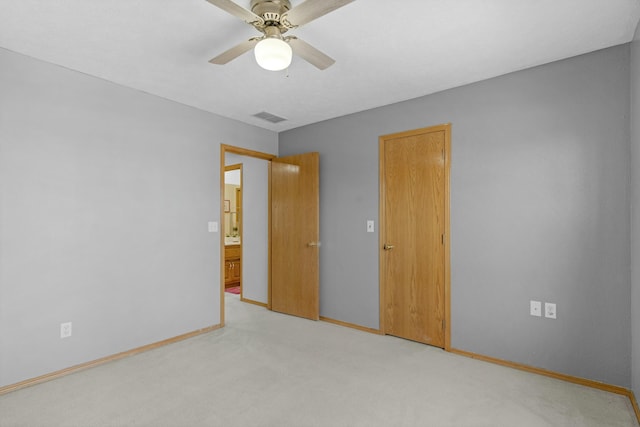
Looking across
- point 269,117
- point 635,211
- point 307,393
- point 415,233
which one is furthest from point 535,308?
point 269,117

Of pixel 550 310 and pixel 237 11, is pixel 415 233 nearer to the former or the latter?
pixel 550 310

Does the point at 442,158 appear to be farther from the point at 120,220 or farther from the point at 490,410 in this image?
the point at 120,220

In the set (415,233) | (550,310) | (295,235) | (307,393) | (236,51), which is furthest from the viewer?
(295,235)

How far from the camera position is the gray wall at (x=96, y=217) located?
2506mm

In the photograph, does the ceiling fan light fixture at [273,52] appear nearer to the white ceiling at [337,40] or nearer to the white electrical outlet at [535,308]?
the white ceiling at [337,40]

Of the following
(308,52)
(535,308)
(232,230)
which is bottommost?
(535,308)

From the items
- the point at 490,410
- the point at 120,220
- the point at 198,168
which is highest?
the point at 198,168

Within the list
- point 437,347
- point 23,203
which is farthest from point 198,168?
point 437,347

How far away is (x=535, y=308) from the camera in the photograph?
2.73 metres

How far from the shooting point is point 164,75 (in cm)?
290

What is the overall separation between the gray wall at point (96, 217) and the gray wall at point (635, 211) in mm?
3631

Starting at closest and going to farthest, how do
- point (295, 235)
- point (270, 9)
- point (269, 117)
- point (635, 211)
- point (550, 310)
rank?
point (270, 9)
point (635, 211)
point (550, 310)
point (269, 117)
point (295, 235)

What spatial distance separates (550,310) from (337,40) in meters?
2.59

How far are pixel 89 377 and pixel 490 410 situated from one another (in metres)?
2.93
